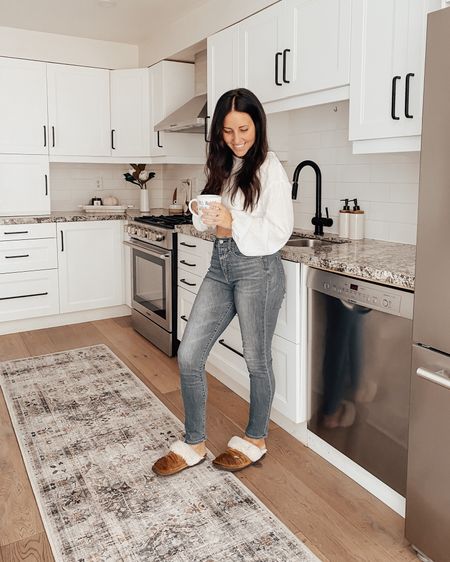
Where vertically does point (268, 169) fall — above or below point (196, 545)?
above

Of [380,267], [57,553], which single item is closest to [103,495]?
[57,553]

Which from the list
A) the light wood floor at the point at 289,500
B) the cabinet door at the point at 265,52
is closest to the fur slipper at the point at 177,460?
the light wood floor at the point at 289,500

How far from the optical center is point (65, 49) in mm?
4711

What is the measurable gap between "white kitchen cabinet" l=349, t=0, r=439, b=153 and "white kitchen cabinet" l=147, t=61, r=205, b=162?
7.61ft

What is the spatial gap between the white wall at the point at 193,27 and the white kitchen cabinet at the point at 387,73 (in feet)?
3.35

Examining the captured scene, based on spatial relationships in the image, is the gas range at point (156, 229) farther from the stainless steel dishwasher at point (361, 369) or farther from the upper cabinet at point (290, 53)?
the stainless steel dishwasher at point (361, 369)

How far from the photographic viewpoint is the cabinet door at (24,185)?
14.3ft

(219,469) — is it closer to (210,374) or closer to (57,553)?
(57,553)

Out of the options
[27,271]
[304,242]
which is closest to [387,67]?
[304,242]

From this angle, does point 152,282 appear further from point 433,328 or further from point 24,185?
point 433,328

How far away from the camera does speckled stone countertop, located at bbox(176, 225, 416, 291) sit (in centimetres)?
190

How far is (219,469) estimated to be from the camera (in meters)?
2.33

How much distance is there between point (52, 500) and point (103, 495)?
0.19 m

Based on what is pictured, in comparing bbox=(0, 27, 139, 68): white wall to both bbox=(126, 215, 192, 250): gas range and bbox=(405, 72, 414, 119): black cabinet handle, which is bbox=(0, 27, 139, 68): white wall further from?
bbox=(405, 72, 414, 119): black cabinet handle
